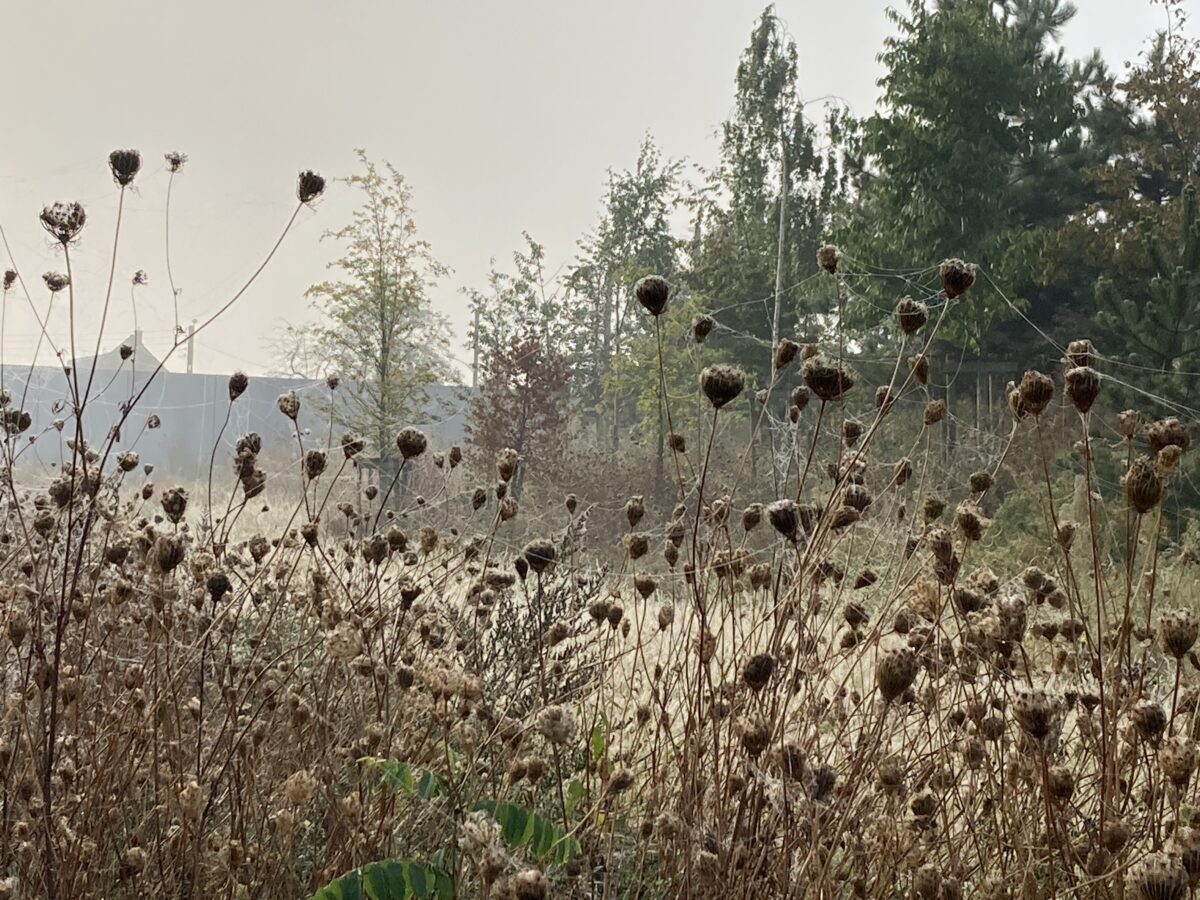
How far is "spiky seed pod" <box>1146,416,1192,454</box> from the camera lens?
1362mm

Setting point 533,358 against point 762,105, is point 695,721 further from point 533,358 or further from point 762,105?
point 762,105

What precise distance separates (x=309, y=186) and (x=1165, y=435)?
1.26 m

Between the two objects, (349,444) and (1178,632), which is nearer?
(1178,632)

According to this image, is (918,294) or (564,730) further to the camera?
(918,294)

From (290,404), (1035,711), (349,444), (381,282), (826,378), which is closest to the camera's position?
(1035,711)

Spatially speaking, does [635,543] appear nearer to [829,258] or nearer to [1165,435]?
[829,258]

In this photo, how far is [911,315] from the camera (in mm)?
1380

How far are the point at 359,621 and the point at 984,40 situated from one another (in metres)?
13.1

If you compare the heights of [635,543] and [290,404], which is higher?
[290,404]

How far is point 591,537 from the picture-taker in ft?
35.6

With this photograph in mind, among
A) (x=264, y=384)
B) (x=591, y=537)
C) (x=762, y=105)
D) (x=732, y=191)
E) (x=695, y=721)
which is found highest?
(x=762, y=105)

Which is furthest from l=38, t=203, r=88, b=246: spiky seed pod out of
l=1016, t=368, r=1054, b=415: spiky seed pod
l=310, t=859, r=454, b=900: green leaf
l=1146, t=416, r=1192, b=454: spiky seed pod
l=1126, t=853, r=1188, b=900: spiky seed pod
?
l=1146, t=416, r=1192, b=454: spiky seed pod

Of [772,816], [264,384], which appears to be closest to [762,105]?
[264,384]

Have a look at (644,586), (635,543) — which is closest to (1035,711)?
(635,543)
